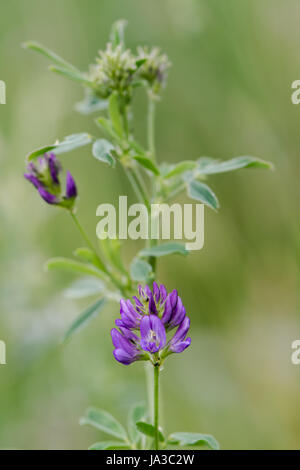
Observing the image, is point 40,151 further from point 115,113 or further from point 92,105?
point 92,105

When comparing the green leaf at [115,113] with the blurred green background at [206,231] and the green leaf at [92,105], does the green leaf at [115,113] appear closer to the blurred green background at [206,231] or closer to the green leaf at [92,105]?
the green leaf at [92,105]

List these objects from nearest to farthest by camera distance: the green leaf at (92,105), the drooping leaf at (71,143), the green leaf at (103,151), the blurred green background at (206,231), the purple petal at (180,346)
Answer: the purple petal at (180,346) → the green leaf at (103,151) → the drooping leaf at (71,143) → the green leaf at (92,105) → the blurred green background at (206,231)

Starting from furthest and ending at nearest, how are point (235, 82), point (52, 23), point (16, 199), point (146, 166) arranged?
1. point (52, 23)
2. point (235, 82)
3. point (16, 199)
4. point (146, 166)

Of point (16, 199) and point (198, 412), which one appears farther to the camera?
point (198, 412)

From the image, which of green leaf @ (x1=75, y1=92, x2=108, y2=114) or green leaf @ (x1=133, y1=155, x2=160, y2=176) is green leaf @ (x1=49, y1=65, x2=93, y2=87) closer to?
green leaf @ (x1=75, y1=92, x2=108, y2=114)

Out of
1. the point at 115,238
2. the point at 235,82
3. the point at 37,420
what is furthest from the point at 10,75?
the point at 115,238

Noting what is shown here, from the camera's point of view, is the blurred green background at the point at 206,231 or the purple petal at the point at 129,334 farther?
the blurred green background at the point at 206,231

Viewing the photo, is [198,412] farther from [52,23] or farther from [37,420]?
[52,23]

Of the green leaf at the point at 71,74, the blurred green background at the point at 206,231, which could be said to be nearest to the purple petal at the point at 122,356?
the green leaf at the point at 71,74
